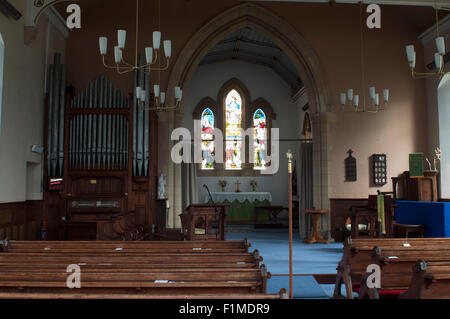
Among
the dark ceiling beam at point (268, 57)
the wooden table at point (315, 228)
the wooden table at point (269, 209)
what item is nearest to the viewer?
the wooden table at point (315, 228)

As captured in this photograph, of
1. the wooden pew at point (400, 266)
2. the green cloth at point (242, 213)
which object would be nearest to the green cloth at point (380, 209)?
the wooden pew at point (400, 266)

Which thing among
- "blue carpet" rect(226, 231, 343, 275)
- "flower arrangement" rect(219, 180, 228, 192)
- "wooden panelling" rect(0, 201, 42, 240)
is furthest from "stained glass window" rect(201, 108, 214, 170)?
"wooden panelling" rect(0, 201, 42, 240)

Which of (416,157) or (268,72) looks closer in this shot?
(416,157)

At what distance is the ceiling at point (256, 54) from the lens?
13.4 metres

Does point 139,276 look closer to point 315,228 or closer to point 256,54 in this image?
point 315,228

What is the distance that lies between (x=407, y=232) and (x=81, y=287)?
6421 millimetres

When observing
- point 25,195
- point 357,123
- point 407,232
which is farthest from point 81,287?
point 357,123

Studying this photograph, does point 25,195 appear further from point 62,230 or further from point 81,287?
point 81,287

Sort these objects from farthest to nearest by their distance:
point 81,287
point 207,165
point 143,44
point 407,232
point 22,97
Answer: point 207,165 < point 143,44 < point 407,232 < point 22,97 < point 81,287

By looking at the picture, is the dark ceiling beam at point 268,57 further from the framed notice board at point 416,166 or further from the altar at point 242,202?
the framed notice board at point 416,166

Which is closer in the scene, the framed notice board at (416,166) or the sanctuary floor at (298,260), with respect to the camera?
the sanctuary floor at (298,260)

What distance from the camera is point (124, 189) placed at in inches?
326

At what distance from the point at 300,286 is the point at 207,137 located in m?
11.1

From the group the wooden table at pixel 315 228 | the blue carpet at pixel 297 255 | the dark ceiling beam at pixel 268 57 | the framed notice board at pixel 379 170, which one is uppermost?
the dark ceiling beam at pixel 268 57
